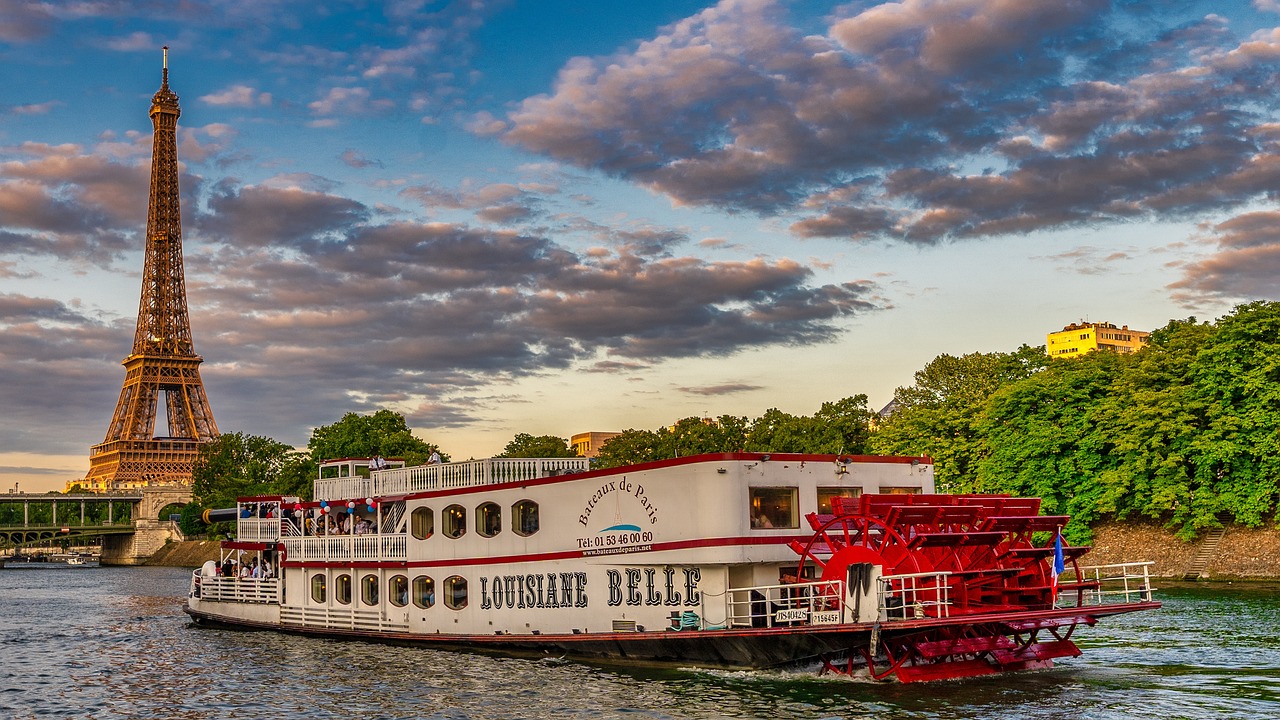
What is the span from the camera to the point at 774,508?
27.4 metres

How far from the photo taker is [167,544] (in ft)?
444

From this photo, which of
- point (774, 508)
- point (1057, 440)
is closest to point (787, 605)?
point (774, 508)

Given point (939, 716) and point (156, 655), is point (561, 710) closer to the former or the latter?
point (939, 716)

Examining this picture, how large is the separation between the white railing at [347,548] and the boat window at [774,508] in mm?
11895

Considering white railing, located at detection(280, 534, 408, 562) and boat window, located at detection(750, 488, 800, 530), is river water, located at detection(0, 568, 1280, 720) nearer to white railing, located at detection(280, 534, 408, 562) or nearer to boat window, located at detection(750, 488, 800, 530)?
white railing, located at detection(280, 534, 408, 562)

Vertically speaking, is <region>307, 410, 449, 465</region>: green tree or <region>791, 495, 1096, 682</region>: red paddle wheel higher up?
<region>307, 410, 449, 465</region>: green tree

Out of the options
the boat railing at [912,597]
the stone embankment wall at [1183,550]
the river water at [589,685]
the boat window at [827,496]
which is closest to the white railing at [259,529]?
the river water at [589,685]

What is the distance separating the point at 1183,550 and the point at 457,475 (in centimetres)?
3687

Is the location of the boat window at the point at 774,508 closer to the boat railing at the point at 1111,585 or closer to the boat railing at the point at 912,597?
the boat railing at the point at 912,597

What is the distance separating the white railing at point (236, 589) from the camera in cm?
4050

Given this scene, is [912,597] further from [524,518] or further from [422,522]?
[422,522]

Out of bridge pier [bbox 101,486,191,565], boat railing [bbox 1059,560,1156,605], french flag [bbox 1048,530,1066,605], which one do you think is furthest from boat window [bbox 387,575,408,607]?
bridge pier [bbox 101,486,191,565]

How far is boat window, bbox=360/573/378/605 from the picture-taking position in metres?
36.2

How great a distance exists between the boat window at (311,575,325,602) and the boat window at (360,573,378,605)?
259 centimetres
